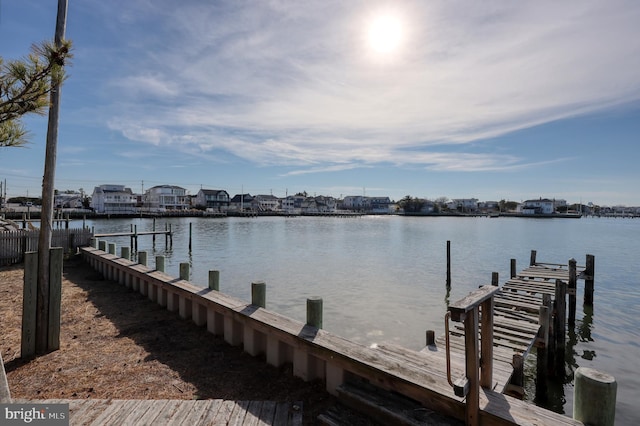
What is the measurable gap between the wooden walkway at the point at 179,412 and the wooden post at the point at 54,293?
2.04 metres

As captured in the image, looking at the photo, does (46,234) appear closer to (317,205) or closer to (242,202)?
(242,202)

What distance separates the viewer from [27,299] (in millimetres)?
5414

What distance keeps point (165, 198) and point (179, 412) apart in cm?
13217

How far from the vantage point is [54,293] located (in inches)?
222

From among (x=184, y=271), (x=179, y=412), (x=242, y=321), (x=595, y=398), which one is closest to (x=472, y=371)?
(x=595, y=398)

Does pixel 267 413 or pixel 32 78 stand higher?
pixel 32 78

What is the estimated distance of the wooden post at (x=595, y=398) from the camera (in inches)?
107

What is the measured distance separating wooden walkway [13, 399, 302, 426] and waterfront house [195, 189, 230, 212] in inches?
5131

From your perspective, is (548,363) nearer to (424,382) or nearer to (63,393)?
(424,382)

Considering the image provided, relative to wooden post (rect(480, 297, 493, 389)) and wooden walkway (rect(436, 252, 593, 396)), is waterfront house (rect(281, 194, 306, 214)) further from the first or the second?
wooden post (rect(480, 297, 493, 389))

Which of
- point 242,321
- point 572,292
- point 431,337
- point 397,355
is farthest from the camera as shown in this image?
point 572,292

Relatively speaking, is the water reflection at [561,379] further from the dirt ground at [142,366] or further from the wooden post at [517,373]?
the dirt ground at [142,366]

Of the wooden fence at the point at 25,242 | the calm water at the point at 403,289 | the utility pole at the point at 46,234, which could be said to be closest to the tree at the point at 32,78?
the utility pole at the point at 46,234

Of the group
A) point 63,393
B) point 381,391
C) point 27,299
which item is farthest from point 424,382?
point 27,299
